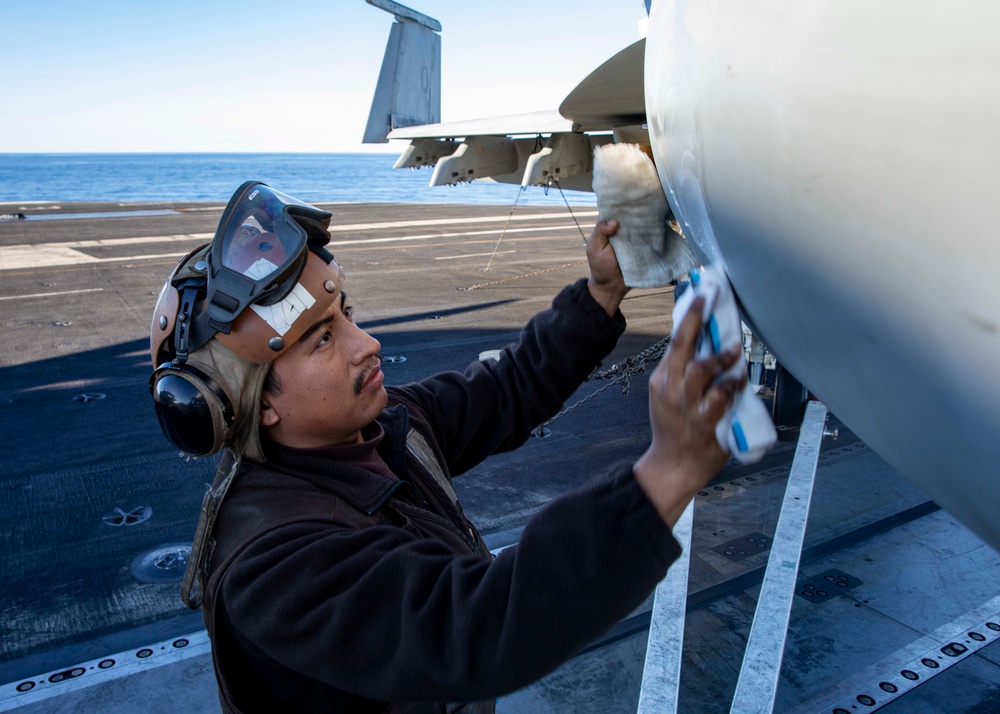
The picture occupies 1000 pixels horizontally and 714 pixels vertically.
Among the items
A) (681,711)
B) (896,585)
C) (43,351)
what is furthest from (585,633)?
(43,351)

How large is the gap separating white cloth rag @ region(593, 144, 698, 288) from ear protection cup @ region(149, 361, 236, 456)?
2.83 ft

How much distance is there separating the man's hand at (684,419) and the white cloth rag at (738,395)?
0.01 metres

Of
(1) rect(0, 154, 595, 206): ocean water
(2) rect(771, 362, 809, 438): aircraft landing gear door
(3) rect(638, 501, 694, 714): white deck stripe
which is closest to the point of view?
(3) rect(638, 501, 694, 714): white deck stripe

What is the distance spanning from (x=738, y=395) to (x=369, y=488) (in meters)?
0.87

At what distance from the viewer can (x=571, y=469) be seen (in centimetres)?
514

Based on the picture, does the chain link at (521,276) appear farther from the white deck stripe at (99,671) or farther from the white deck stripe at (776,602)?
the white deck stripe at (99,671)

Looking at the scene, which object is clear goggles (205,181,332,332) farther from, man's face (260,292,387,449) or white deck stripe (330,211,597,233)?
white deck stripe (330,211,597,233)

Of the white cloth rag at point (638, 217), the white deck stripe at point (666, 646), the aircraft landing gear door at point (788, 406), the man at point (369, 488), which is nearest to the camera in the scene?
the man at point (369, 488)

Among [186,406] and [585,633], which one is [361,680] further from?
[186,406]

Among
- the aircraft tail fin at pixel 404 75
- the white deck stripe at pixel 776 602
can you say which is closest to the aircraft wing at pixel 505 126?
the aircraft tail fin at pixel 404 75

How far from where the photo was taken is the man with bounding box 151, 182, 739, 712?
1.14m

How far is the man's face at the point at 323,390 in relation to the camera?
5.62ft

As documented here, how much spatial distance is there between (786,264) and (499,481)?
4122 mm

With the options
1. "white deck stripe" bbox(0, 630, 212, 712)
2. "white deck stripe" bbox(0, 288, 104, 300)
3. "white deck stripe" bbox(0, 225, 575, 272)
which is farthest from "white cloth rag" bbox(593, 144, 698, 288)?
"white deck stripe" bbox(0, 225, 575, 272)
